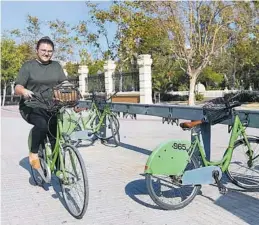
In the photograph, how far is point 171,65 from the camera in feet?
120

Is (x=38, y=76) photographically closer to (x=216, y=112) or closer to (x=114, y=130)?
(x=216, y=112)

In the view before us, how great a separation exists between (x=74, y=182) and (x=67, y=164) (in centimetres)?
21

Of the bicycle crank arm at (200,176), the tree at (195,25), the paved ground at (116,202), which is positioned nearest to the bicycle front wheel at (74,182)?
the paved ground at (116,202)

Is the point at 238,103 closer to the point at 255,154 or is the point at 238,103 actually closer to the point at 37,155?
the point at 255,154

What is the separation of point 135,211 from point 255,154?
1.68 m

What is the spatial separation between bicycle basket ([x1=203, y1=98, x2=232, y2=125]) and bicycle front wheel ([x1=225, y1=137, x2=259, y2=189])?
1.11 feet

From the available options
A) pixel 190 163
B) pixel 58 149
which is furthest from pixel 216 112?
pixel 58 149

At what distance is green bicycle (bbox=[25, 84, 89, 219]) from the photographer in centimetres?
400

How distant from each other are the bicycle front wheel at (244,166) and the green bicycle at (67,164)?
5.94ft

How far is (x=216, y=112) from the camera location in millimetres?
4516

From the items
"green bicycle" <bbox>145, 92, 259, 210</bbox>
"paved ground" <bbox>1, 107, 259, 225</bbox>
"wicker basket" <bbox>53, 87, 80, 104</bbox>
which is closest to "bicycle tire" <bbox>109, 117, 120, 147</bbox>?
"paved ground" <bbox>1, 107, 259, 225</bbox>

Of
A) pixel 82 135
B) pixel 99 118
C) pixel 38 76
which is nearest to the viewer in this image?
pixel 38 76

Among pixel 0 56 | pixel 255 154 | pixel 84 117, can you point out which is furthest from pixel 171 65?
pixel 255 154

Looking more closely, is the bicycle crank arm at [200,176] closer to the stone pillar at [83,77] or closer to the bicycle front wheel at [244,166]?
the bicycle front wheel at [244,166]
